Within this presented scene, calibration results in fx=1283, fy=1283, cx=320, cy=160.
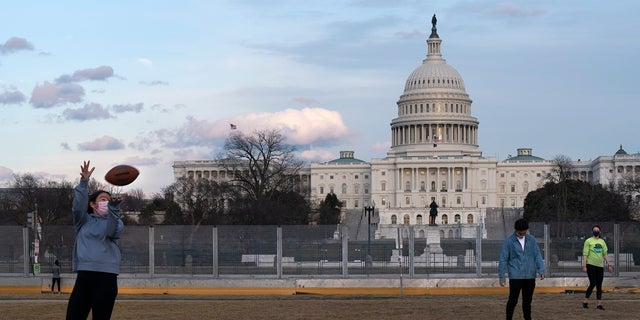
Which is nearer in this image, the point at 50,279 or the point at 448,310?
the point at 448,310

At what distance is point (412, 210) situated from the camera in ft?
656

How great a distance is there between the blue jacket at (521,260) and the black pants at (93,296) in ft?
23.9

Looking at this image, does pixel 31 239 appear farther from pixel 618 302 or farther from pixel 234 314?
pixel 618 302

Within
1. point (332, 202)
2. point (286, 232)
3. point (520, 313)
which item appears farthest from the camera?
point (332, 202)

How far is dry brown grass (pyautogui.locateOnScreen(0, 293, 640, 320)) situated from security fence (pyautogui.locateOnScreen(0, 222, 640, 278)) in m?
6.55

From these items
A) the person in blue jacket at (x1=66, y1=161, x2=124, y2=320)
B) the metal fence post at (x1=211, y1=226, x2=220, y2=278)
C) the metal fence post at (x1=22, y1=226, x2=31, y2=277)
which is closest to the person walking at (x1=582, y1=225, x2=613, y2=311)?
the person in blue jacket at (x1=66, y1=161, x2=124, y2=320)

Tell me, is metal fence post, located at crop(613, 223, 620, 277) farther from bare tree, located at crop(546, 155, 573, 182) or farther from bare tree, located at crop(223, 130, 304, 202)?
bare tree, located at crop(546, 155, 573, 182)

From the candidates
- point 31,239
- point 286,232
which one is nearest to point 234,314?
point 286,232

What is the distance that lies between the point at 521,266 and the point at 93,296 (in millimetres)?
7587

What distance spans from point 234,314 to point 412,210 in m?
176

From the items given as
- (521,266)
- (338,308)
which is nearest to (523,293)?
(521,266)

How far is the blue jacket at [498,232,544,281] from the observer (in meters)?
19.8

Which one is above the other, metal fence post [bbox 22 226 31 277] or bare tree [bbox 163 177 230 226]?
bare tree [bbox 163 177 230 226]

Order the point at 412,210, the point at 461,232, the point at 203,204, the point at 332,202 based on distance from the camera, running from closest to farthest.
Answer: the point at 203,204 → the point at 461,232 → the point at 332,202 → the point at 412,210
